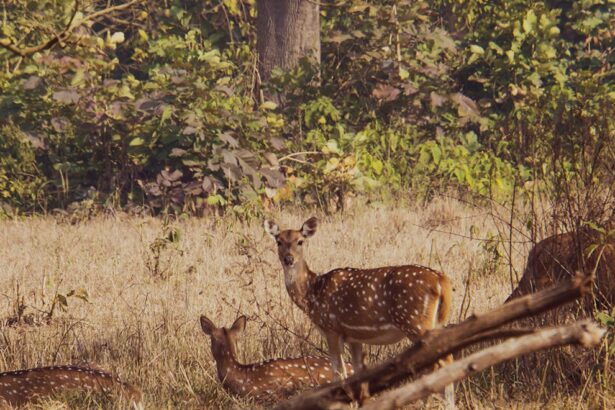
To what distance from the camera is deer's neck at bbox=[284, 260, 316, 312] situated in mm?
7820

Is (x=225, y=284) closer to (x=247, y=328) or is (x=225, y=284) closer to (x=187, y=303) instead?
(x=187, y=303)

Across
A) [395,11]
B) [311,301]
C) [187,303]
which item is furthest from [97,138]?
[311,301]

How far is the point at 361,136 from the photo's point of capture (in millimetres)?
14945

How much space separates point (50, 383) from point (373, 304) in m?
1.99

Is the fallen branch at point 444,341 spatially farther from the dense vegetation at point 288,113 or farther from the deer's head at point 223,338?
the dense vegetation at point 288,113

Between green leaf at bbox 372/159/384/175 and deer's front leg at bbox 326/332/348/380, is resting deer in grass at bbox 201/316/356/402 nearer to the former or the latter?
deer's front leg at bbox 326/332/348/380

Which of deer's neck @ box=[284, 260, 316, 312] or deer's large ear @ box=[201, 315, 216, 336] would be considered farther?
deer's neck @ box=[284, 260, 316, 312]

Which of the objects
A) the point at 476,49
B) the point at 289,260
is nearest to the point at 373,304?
the point at 289,260

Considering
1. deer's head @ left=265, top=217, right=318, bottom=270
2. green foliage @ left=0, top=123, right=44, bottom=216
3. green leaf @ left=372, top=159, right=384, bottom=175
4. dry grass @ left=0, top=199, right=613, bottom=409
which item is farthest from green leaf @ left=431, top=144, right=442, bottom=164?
deer's head @ left=265, top=217, right=318, bottom=270

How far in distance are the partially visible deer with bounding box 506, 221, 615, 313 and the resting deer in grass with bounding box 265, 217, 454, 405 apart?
62 centimetres

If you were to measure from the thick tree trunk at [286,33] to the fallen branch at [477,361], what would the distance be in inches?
531

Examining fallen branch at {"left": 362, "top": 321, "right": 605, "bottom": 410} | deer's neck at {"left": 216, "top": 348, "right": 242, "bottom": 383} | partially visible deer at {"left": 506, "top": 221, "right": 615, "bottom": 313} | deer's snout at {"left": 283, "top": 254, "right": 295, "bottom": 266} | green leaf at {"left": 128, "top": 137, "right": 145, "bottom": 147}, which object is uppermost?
fallen branch at {"left": 362, "top": 321, "right": 605, "bottom": 410}

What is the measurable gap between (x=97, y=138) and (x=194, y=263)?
4.20m

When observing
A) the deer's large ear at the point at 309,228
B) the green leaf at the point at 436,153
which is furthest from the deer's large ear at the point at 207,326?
the green leaf at the point at 436,153
